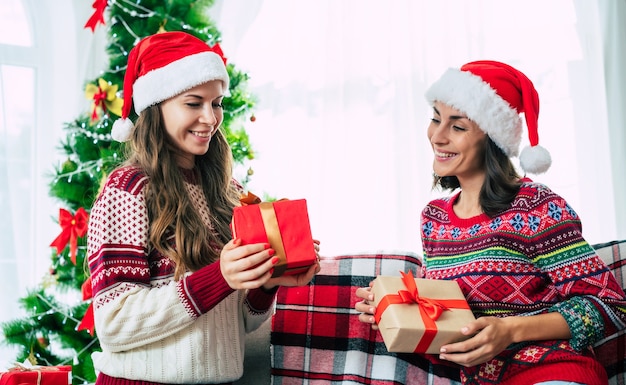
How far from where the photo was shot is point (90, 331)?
2.64 meters

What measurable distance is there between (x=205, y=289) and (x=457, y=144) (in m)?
0.77

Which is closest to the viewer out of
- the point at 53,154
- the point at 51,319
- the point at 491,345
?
the point at 491,345

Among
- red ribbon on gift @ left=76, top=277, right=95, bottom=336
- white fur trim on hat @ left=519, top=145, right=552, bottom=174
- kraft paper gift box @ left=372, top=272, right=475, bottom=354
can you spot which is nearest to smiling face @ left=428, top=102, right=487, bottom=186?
white fur trim on hat @ left=519, top=145, right=552, bottom=174

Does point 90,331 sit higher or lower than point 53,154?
lower

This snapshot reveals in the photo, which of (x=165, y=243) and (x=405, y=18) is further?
(x=405, y=18)

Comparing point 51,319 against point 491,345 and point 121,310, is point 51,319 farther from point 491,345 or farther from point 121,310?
point 491,345

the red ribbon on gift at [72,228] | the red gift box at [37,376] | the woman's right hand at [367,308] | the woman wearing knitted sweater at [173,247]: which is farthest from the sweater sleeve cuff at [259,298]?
the red ribbon on gift at [72,228]

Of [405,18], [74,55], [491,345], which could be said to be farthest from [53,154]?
[491,345]

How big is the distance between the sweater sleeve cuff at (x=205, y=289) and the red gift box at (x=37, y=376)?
76cm

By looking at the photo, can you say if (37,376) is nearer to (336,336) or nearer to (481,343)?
(336,336)

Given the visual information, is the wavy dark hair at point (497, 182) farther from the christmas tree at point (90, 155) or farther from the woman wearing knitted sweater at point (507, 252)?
the christmas tree at point (90, 155)

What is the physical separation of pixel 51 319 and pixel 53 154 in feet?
4.12

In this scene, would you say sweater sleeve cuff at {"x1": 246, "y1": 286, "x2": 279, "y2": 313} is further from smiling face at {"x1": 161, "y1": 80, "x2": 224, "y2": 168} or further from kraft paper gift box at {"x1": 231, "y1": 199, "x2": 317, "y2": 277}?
smiling face at {"x1": 161, "y1": 80, "x2": 224, "y2": 168}

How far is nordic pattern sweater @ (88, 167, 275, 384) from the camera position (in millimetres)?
1501
